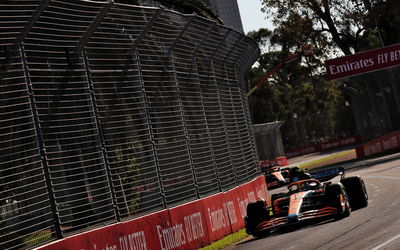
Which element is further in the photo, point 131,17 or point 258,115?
point 258,115

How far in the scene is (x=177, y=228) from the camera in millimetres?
13477

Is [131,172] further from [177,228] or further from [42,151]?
[42,151]

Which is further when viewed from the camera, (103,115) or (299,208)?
(299,208)

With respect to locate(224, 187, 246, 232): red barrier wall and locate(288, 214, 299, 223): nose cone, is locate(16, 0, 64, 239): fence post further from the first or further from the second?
locate(224, 187, 246, 232): red barrier wall

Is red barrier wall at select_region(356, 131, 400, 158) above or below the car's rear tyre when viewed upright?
above

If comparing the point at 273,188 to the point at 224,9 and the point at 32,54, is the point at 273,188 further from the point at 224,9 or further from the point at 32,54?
the point at 224,9

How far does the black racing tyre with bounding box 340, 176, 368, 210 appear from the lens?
16.8m

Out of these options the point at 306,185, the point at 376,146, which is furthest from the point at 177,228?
the point at 376,146

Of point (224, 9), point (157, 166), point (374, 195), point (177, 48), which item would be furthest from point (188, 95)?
point (224, 9)

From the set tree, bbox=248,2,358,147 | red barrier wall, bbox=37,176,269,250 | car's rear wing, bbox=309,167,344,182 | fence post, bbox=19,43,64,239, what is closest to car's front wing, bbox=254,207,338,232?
red barrier wall, bbox=37,176,269,250

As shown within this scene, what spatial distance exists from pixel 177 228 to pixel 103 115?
2.49 metres

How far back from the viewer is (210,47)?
16.8 metres

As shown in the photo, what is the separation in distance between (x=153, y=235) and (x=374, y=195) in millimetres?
8970

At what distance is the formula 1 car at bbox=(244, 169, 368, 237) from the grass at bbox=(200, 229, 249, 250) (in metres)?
0.36
